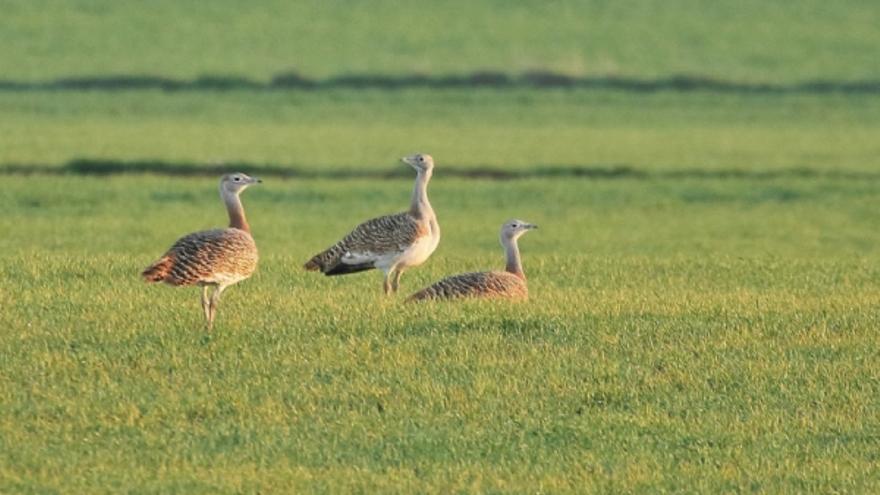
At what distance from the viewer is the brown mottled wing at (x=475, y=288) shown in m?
13.1

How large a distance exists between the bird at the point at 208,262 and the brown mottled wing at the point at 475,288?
177cm

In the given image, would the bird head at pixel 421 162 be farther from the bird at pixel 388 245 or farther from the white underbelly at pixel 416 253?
the white underbelly at pixel 416 253

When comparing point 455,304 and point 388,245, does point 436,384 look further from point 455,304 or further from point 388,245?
point 388,245

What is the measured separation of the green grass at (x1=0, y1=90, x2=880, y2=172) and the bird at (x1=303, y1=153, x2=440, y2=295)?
1916 cm

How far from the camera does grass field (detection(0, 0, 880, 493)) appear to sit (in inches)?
356

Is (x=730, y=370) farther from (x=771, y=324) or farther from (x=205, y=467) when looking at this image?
(x=205, y=467)

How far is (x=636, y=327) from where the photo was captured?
11883mm

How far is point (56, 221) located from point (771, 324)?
14310 millimetres

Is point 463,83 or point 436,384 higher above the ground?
point 463,83

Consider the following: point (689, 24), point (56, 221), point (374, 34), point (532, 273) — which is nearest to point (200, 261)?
point (532, 273)

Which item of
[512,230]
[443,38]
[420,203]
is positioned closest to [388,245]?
[420,203]

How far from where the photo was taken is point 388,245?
13844mm

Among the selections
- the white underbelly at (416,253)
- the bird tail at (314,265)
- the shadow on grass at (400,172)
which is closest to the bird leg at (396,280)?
the white underbelly at (416,253)

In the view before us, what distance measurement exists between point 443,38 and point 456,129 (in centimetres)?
2227
